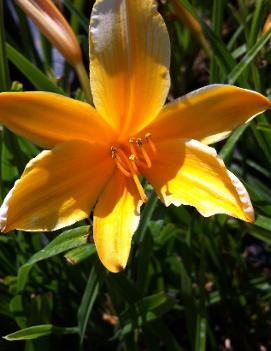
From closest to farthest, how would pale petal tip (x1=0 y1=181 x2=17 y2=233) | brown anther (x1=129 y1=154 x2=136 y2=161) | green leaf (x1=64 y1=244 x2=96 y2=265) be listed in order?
pale petal tip (x1=0 y1=181 x2=17 y2=233)
brown anther (x1=129 y1=154 x2=136 y2=161)
green leaf (x1=64 y1=244 x2=96 y2=265)

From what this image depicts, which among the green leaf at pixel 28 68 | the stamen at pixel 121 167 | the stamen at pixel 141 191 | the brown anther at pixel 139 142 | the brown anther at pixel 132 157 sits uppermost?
the green leaf at pixel 28 68

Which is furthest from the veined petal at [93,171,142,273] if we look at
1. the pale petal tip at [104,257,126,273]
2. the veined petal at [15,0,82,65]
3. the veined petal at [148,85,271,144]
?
the veined petal at [15,0,82,65]

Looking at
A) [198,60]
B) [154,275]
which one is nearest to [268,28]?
[154,275]

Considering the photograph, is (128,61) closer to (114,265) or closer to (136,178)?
(136,178)

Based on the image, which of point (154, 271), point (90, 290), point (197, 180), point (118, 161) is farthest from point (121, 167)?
point (154, 271)

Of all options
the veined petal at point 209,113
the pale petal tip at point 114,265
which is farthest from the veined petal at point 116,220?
the veined petal at point 209,113

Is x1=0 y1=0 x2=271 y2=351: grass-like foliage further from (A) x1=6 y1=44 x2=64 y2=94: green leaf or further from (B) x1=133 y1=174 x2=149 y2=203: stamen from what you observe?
(B) x1=133 y1=174 x2=149 y2=203: stamen

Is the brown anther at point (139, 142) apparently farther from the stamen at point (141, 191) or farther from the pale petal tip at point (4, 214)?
the pale petal tip at point (4, 214)
